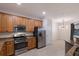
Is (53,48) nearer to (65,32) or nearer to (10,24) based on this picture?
(65,32)

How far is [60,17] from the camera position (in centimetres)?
262

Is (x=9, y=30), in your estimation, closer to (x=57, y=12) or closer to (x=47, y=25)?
(x=47, y=25)

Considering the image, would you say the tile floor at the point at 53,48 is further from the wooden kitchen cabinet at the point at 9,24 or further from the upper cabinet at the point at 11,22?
the wooden kitchen cabinet at the point at 9,24

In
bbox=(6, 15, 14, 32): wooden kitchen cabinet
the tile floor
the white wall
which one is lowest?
the tile floor

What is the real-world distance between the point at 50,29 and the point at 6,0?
4.96ft

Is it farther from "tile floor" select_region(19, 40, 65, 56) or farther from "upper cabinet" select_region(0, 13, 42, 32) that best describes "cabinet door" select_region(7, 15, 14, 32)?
"tile floor" select_region(19, 40, 65, 56)

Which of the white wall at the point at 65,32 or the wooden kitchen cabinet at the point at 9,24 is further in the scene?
the wooden kitchen cabinet at the point at 9,24

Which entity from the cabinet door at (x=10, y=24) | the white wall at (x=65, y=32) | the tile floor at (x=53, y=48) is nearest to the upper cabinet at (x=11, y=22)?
the cabinet door at (x=10, y=24)

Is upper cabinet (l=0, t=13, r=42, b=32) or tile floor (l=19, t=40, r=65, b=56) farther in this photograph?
upper cabinet (l=0, t=13, r=42, b=32)

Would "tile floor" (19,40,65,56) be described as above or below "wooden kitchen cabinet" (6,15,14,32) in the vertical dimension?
below

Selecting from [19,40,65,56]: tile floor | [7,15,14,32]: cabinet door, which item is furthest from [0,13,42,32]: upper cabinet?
[19,40,65,56]: tile floor

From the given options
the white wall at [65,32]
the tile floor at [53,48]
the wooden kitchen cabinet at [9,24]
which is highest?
the wooden kitchen cabinet at [9,24]

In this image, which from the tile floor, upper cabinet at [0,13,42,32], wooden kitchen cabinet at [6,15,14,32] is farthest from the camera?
wooden kitchen cabinet at [6,15,14,32]

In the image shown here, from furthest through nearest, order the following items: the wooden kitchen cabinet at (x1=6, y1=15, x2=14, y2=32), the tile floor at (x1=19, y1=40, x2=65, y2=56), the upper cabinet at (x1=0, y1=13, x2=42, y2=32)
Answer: the wooden kitchen cabinet at (x1=6, y1=15, x2=14, y2=32) < the upper cabinet at (x1=0, y1=13, x2=42, y2=32) < the tile floor at (x1=19, y1=40, x2=65, y2=56)
